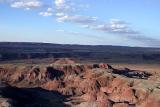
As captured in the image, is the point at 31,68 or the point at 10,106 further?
the point at 31,68

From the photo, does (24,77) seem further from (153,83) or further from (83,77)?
(153,83)

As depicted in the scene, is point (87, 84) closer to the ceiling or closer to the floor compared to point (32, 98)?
closer to the ceiling

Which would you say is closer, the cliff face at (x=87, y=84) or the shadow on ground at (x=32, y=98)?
the shadow on ground at (x=32, y=98)

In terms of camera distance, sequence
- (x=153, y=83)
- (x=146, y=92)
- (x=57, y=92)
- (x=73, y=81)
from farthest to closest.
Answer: (x=73, y=81), (x=57, y=92), (x=153, y=83), (x=146, y=92)

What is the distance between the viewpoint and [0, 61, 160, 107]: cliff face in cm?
5588

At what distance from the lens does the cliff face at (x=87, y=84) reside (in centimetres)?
5588

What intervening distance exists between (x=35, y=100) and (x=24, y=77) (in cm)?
1874

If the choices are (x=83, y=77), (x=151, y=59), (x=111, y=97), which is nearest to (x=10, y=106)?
(x=111, y=97)

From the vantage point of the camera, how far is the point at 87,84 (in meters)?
67.9

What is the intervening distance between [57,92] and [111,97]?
11836 mm

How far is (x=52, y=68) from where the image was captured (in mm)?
77312

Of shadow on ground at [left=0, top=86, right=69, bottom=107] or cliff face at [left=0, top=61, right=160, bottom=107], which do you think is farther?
cliff face at [left=0, top=61, right=160, bottom=107]

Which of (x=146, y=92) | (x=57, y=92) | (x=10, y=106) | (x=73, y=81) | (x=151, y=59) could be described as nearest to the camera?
(x=10, y=106)

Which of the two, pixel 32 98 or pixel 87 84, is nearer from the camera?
pixel 32 98
